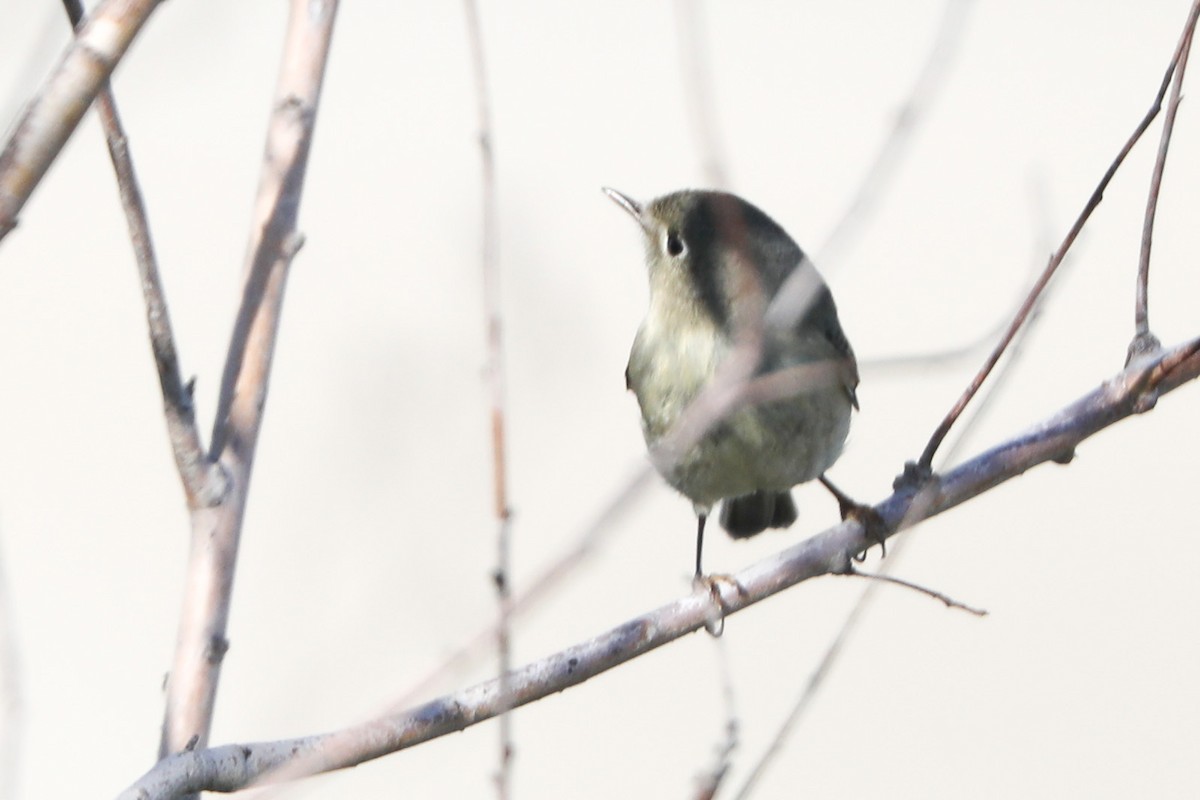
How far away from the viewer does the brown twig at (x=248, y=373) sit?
67.0 inches

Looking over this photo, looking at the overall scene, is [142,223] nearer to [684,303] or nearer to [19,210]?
[19,210]

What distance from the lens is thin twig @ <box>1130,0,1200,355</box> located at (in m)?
1.51

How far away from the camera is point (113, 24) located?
3.58ft

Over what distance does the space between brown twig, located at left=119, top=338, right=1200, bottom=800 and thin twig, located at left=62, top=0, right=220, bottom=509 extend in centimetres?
40

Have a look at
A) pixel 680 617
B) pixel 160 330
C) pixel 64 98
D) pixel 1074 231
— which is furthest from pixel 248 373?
pixel 1074 231

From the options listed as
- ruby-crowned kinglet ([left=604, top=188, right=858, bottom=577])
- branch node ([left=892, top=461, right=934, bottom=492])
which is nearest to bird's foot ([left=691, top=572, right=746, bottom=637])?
branch node ([left=892, top=461, right=934, bottom=492])

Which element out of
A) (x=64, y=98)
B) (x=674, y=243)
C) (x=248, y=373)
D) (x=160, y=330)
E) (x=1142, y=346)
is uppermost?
(x=64, y=98)

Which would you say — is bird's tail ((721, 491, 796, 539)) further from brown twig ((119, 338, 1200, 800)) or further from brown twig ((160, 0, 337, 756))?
brown twig ((160, 0, 337, 756))

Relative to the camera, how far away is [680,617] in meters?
1.82

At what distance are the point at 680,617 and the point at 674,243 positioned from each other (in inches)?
42.6

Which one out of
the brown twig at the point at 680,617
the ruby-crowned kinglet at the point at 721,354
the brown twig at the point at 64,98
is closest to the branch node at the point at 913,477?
the brown twig at the point at 680,617

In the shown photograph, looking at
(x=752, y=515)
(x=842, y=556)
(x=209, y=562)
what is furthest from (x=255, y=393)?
(x=752, y=515)

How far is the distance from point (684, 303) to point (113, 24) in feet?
5.79

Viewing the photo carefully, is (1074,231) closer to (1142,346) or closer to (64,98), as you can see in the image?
(1142,346)
